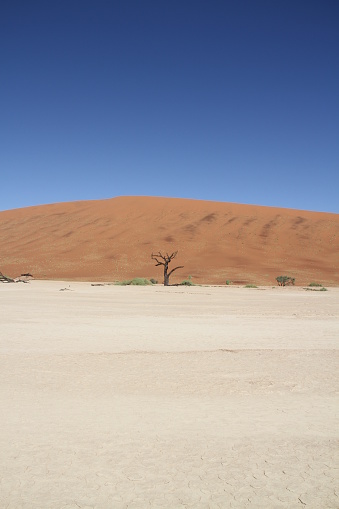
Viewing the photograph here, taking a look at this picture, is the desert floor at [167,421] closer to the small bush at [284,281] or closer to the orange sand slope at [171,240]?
the small bush at [284,281]

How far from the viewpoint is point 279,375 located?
6805mm

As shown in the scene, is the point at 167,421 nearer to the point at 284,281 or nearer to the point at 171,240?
the point at 284,281

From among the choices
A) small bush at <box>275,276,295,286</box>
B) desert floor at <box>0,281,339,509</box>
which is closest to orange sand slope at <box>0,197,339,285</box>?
small bush at <box>275,276,295,286</box>

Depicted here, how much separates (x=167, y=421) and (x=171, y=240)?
57.3 meters

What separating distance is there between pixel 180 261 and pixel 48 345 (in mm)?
44178

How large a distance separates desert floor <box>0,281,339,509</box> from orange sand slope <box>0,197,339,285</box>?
32.5 meters

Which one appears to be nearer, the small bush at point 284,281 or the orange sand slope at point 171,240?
the small bush at point 284,281

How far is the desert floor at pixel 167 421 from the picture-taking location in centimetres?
334

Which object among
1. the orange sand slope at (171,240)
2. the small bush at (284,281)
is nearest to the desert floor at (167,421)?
the small bush at (284,281)

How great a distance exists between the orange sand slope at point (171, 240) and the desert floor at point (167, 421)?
32454mm

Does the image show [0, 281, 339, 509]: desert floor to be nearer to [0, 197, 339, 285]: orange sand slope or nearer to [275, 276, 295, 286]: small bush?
[275, 276, 295, 286]: small bush

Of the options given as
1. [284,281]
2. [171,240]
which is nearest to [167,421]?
[284,281]

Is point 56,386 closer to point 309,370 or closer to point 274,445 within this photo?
point 274,445

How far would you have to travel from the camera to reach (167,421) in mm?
4801
